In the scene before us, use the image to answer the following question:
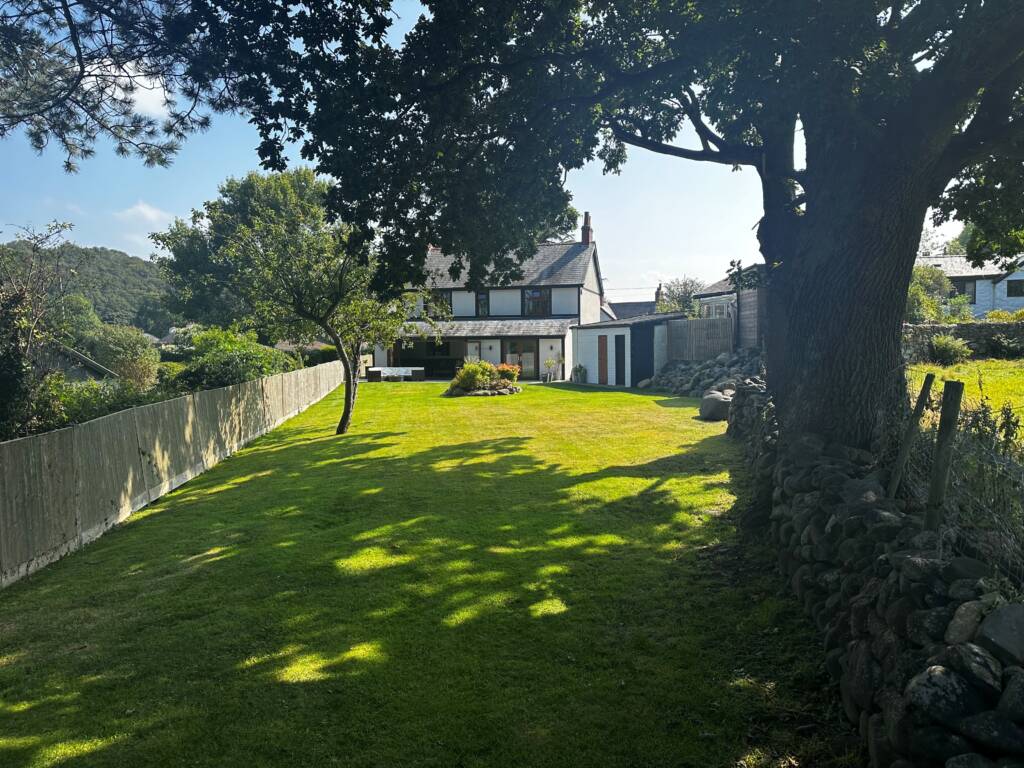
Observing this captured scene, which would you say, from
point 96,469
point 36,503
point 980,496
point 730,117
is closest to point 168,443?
point 96,469

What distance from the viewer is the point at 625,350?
3228 centimetres

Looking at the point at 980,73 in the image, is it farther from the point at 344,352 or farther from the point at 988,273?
the point at 988,273

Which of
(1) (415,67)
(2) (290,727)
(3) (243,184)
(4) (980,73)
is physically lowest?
(2) (290,727)

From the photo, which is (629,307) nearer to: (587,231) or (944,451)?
(587,231)

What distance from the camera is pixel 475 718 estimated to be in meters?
4.35

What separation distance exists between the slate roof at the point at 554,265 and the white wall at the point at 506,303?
68 cm

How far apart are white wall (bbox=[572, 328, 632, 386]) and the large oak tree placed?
21327 millimetres

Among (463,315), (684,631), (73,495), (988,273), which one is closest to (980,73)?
(684,631)

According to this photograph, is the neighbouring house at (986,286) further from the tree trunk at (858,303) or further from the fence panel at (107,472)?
the fence panel at (107,472)

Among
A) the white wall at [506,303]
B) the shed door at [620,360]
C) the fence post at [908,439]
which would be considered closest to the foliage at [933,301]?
the fence post at [908,439]

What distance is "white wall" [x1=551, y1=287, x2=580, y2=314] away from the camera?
1722 inches

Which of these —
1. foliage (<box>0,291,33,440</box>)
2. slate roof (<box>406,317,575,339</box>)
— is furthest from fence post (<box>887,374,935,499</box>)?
slate roof (<box>406,317,575,339</box>)

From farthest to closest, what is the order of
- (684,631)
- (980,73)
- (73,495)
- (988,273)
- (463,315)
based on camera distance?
(463,315) < (988,273) < (73,495) < (980,73) < (684,631)

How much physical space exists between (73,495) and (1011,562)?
9.95 metres
